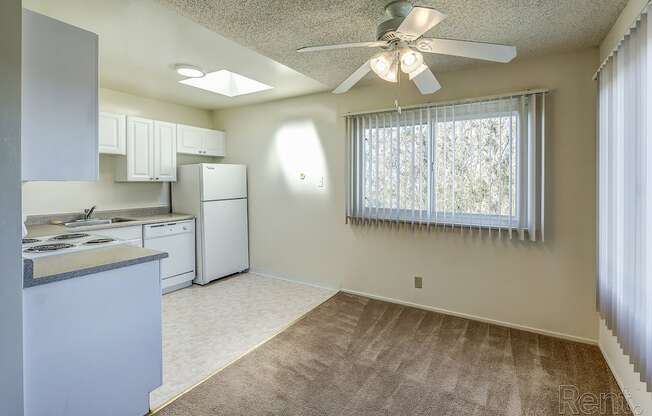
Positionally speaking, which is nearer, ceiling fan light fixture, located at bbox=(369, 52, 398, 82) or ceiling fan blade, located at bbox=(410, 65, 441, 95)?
ceiling fan light fixture, located at bbox=(369, 52, 398, 82)

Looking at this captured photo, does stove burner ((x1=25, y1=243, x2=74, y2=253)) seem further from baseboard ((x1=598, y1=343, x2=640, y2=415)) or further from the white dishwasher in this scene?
baseboard ((x1=598, y1=343, x2=640, y2=415))

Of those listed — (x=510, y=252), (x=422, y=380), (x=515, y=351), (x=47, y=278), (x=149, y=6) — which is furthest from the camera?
(x=510, y=252)

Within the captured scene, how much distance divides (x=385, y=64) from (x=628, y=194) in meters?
1.50

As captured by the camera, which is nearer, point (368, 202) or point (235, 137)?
point (368, 202)

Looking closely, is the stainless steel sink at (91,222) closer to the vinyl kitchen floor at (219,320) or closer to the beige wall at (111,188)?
the beige wall at (111,188)

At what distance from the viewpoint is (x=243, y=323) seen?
3.06 m

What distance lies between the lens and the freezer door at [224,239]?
414cm

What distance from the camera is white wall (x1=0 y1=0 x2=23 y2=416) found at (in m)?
1.29

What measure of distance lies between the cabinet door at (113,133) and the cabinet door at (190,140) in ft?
2.25

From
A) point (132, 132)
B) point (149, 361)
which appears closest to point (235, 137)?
point (132, 132)

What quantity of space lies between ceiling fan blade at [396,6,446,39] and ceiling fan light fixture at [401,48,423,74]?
148mm

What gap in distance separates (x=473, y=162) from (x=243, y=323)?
8.43ft

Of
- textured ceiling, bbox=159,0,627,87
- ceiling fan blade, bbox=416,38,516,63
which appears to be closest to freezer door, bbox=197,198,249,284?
textured ceiling, bbox=159,0,627,87

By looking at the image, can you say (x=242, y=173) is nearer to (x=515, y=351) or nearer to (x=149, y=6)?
(x=149, y=6)
